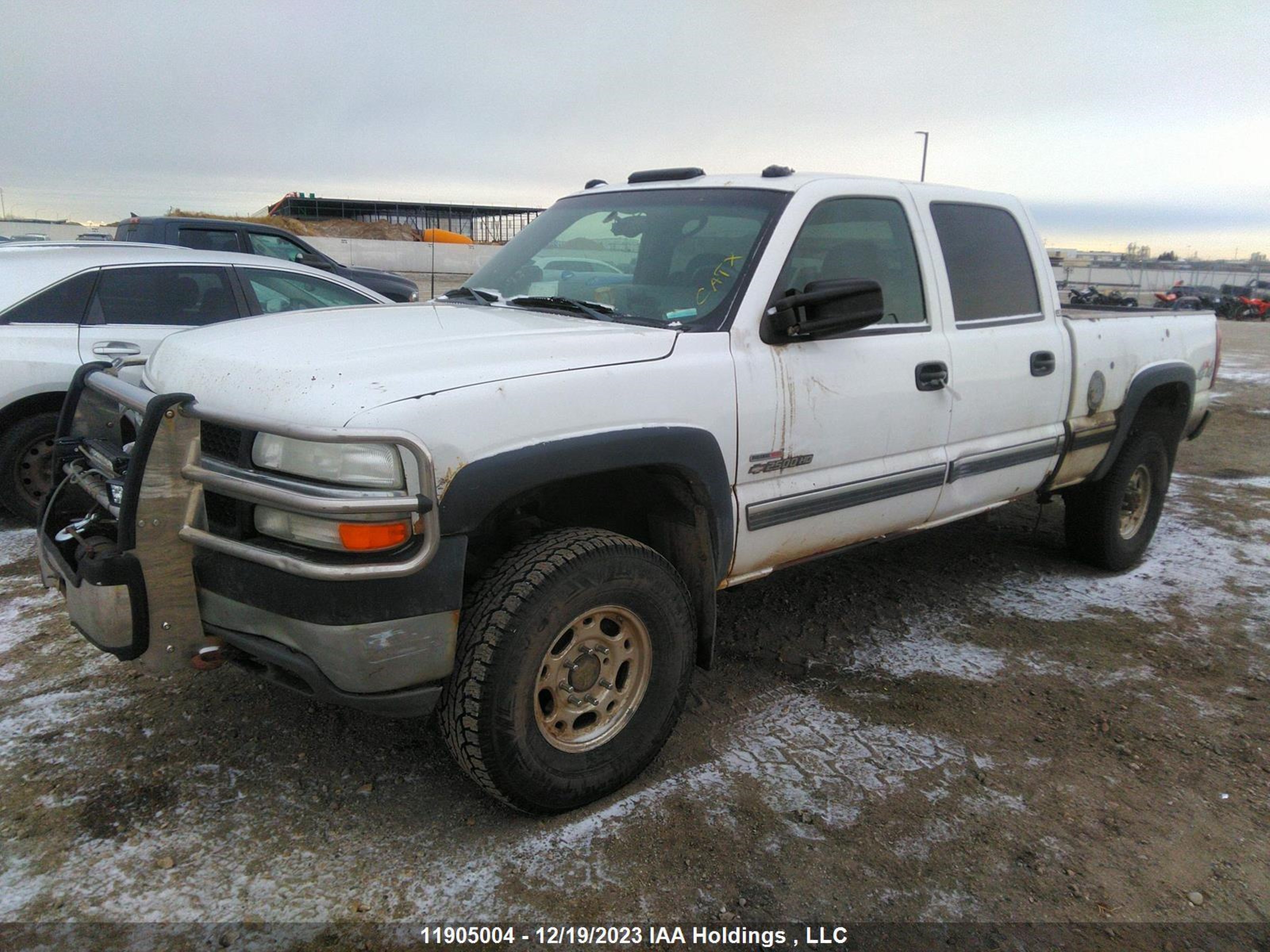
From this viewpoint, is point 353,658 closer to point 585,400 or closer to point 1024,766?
point 585,400

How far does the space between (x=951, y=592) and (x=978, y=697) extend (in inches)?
49.4

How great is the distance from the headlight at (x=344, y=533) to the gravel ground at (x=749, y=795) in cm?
93

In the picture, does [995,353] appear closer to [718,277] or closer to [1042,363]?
[1042,363]

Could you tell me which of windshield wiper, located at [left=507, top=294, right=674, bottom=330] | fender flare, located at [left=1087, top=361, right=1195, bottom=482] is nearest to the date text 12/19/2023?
windshield wiper, located at [left=507, top=294, right=674, bottom=330]

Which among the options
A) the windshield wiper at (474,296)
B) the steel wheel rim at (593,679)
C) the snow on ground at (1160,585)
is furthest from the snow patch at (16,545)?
the snow on ground at (1160,585)

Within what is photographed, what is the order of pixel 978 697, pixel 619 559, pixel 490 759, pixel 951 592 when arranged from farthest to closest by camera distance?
pixel 951 592
pixel 978 697
pixel 619 559
pixel 490 759

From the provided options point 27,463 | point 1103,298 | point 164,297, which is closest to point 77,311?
point 164,297

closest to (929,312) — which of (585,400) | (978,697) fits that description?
(978,697)

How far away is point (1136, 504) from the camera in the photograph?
5.28m

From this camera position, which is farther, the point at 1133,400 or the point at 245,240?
the point at 245,240

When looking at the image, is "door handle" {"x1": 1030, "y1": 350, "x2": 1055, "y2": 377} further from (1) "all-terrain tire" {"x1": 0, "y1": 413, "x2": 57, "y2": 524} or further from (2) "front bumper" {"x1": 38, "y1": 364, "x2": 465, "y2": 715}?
(1) "all-terrain tire" {"x1": 0, "y1": 413, "x2": 57, "y2": 524}

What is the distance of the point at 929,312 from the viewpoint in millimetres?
3736

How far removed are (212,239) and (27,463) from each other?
5.64 meters

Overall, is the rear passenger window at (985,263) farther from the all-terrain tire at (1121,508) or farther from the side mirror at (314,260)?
the side mirror at (314,260)
